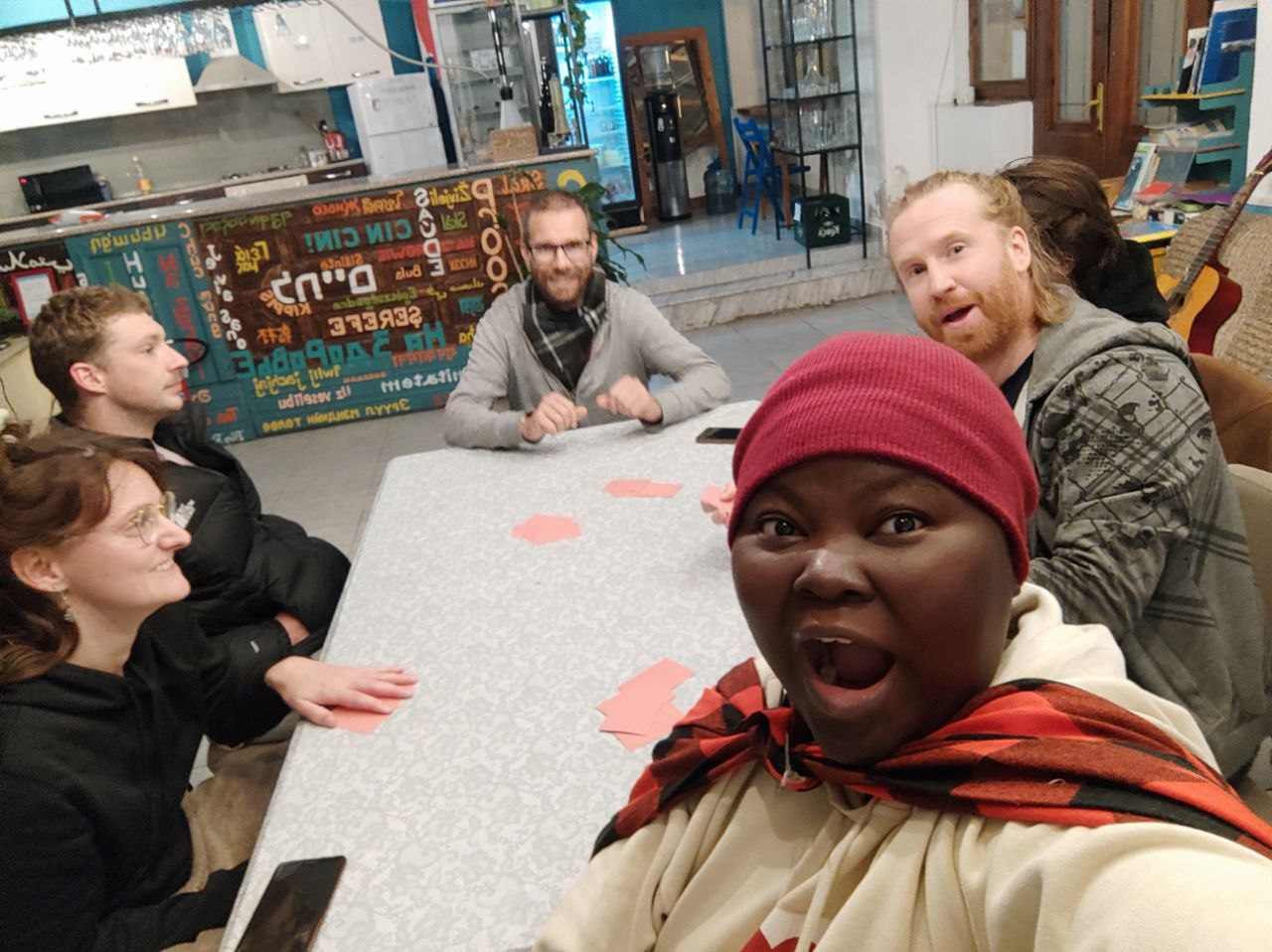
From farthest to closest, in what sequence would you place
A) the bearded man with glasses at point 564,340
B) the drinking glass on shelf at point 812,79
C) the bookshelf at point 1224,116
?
the drinking glass on shelf at point 812,79 → the bookshelf at point 1224,116 → the bearded man with glasses at point 564,340

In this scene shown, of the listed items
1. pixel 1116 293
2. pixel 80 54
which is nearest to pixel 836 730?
pixel 1116 293

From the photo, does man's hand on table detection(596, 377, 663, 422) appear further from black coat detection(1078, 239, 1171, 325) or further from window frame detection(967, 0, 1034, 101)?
window frame detection(967, 0, 1034, 101)

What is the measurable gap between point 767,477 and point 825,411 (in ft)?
0.19

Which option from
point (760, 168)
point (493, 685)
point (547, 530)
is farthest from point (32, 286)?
point (760, 168)

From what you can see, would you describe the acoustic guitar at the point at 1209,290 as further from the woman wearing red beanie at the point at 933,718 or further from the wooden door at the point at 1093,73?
the woman wearing red beanie at the point at 933,718

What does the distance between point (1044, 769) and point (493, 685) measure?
2.92ft

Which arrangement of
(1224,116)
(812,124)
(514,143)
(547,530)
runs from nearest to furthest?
1. (547,530)
2. (1224,116)
3. (514,143)
4. (812,124)

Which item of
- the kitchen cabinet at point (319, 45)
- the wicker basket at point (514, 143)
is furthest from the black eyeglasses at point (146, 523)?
the kitchen cabinet at point (319, 45)

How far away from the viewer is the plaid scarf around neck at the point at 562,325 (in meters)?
2.54

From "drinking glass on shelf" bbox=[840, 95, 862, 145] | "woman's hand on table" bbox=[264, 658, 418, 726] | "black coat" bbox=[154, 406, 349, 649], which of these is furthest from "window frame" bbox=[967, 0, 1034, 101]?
"woman's hand on table" bbox=[264, 658, 418, 726]

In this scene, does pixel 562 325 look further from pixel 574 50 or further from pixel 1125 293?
pixel 574 50

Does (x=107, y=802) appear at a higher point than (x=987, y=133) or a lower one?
lower

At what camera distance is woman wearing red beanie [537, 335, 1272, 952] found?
20.5 inches

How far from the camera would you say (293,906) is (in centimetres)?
97
